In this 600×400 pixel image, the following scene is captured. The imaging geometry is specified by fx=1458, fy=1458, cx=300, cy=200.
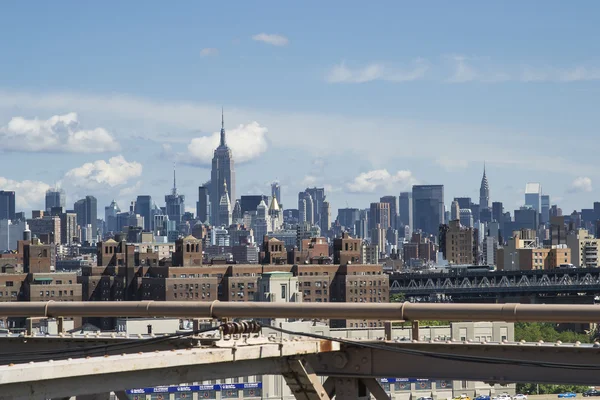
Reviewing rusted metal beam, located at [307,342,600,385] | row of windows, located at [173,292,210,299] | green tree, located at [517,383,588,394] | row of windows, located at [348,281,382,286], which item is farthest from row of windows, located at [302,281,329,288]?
rusted metal beam, located at [307,342,600,385]

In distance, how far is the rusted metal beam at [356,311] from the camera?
19906 mm

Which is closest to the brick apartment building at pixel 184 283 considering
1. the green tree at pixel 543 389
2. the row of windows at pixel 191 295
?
the row of windows at pixel 191 295

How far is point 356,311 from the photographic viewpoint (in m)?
20.6

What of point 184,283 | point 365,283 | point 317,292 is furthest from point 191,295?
point 365,283

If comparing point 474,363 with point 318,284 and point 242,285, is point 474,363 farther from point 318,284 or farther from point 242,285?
point 318,284

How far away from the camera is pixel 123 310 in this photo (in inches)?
902

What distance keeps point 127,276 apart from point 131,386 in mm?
179190

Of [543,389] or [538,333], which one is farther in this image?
[538,333]

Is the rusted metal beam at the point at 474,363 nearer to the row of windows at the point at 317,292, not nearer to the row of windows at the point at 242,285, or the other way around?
the row of windows at the point at 242,285

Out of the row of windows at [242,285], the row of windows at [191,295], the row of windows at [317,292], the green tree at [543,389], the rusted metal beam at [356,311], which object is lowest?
the green tree at [543,389]

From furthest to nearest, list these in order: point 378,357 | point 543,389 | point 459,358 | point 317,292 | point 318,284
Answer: point 318,284
point 317,292
point 543,389
point 378,357
point 459,358

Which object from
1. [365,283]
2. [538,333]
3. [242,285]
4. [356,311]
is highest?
[356,311]

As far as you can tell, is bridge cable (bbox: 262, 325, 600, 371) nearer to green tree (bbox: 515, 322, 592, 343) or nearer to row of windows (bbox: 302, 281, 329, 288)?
green tree (bbox: 515, 322, 592, 343)

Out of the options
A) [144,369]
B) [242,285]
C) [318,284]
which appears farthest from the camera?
[318,284]
